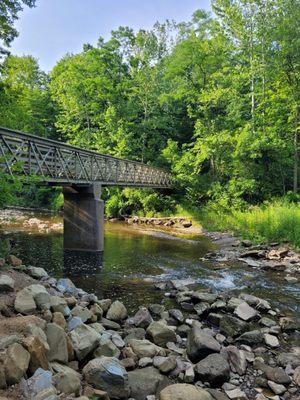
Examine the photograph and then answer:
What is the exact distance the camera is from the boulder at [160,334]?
5.73 m

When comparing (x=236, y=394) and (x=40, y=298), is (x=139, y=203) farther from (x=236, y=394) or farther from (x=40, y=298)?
(x=236, y=394)

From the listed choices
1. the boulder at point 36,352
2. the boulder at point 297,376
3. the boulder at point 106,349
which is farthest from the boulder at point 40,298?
the boulder at point 297,376

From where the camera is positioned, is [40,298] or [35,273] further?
[35,273]

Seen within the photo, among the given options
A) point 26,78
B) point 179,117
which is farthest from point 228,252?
point 26,78

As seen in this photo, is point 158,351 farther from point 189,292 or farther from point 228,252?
point 228,252

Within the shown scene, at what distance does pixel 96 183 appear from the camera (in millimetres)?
15180

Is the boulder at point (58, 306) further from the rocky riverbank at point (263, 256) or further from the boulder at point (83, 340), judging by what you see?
the rocky riverbank at point (263, 256)

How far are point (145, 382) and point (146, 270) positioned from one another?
6.56 m

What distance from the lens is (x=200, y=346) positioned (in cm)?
525

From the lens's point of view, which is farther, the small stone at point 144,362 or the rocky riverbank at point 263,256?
the rocky riverbank at point 263,256

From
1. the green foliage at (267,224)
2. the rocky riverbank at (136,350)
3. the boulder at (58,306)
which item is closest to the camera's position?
the rocky riverbank at (136,350)

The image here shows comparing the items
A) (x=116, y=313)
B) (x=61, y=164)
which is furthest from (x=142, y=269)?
(x=61, y=164)

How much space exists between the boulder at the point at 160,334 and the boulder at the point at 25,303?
2002 millimetres

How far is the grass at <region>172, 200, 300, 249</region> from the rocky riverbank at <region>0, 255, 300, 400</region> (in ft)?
26.4
